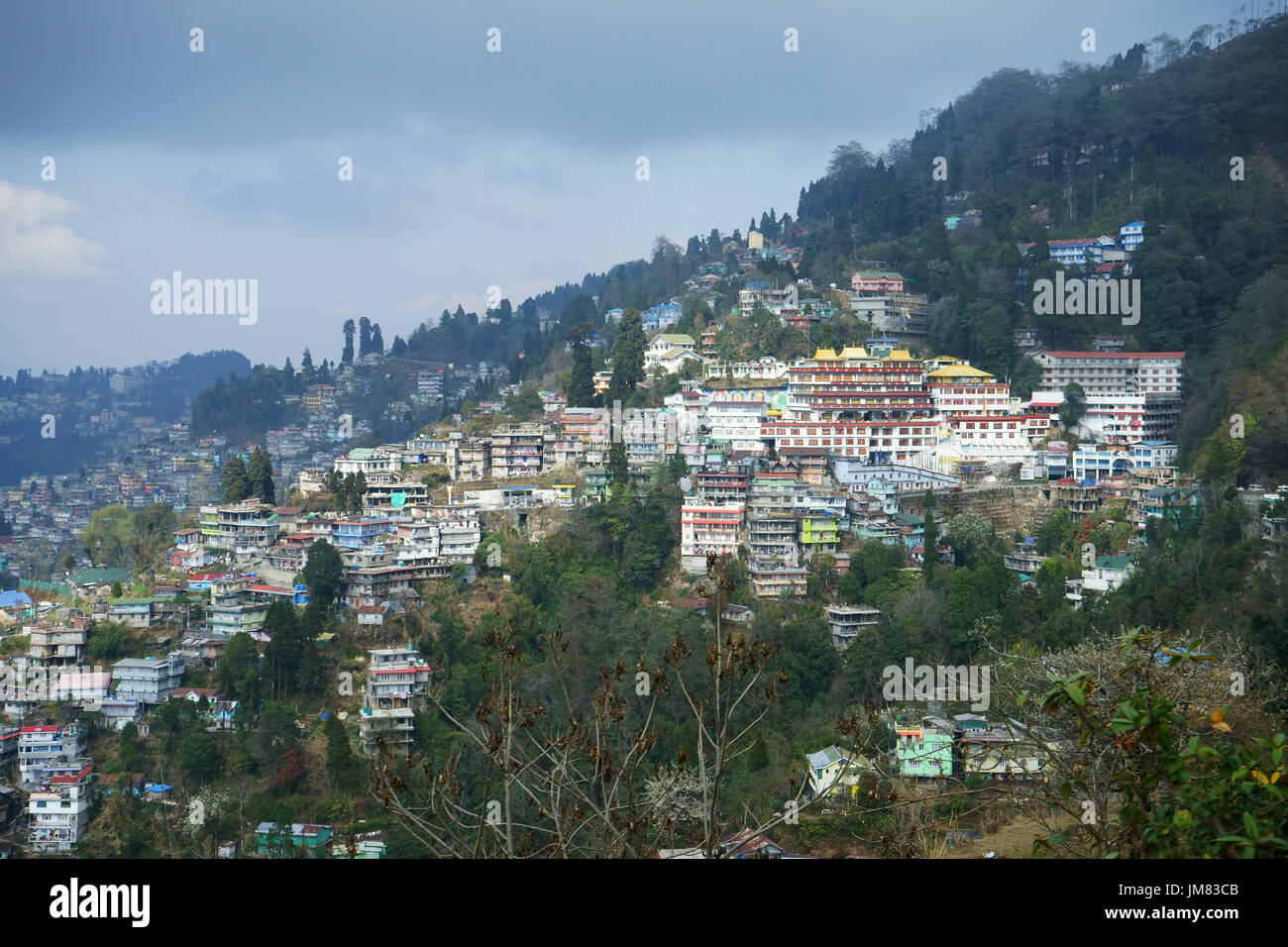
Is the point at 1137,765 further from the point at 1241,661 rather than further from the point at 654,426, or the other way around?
the point at 654,426

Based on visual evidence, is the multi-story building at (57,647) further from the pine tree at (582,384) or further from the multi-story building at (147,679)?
the pine tree at (582,384)

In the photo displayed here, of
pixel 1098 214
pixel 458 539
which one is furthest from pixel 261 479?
pixel 1098 214

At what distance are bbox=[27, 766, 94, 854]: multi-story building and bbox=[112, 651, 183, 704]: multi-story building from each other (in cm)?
162

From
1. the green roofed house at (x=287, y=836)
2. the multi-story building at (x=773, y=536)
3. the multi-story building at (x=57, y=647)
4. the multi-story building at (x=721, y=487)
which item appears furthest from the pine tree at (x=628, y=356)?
the green roofed house at (x=287, y=836)

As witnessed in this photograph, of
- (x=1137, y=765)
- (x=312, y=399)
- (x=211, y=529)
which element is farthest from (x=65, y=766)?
(x=312, y=399)

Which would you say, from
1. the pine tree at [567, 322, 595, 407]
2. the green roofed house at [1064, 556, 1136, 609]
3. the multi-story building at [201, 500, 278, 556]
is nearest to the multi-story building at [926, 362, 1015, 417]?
the green roofed house at [1064, 556, 1136, 609]

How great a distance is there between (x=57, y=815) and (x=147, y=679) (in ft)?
6.85

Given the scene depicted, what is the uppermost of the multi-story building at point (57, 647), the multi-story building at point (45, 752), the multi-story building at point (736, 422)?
the multi-story building at point (736, 422)

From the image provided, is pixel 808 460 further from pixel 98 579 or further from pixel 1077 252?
pixel 98 579

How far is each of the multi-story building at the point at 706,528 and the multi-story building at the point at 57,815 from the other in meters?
7.43

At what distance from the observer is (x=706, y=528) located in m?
15.3

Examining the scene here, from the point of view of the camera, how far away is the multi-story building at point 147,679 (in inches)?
523

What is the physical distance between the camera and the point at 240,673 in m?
13.3
